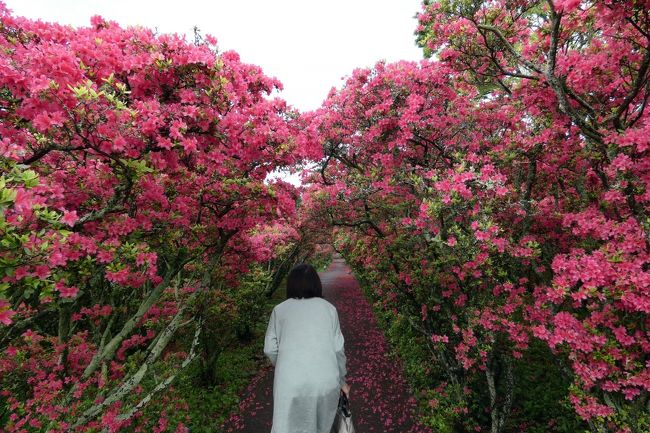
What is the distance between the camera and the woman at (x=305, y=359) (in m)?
2.59

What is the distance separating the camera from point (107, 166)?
387 cm

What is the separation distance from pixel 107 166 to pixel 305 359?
3360 mm

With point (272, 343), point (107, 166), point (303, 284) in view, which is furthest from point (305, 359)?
point (107, 166)

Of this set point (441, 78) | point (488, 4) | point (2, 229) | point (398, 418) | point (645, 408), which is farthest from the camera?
point (398, 418)

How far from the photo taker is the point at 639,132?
3.32 meters

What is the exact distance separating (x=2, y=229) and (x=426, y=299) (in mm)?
7858

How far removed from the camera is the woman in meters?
2.59

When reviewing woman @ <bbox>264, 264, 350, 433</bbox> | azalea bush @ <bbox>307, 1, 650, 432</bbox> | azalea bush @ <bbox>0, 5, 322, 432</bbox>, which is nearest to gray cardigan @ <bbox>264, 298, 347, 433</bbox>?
woman @ <bbox>264, 264, 350, 433</bbox>

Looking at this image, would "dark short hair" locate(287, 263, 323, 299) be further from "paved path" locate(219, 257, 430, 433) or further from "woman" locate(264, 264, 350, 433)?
"paved path" locate(219, 257, 430, 433)

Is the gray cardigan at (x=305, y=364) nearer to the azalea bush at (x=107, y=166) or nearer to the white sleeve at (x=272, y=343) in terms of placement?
the white sleeve at (x=272, y=343)

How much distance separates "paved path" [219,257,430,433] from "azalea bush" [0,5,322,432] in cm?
243

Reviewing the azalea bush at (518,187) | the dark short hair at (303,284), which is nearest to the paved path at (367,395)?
the azalea bush at (518,187)

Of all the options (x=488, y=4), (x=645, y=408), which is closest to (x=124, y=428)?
(x=645, y=408)

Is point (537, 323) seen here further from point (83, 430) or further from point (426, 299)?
point (83, 430)
